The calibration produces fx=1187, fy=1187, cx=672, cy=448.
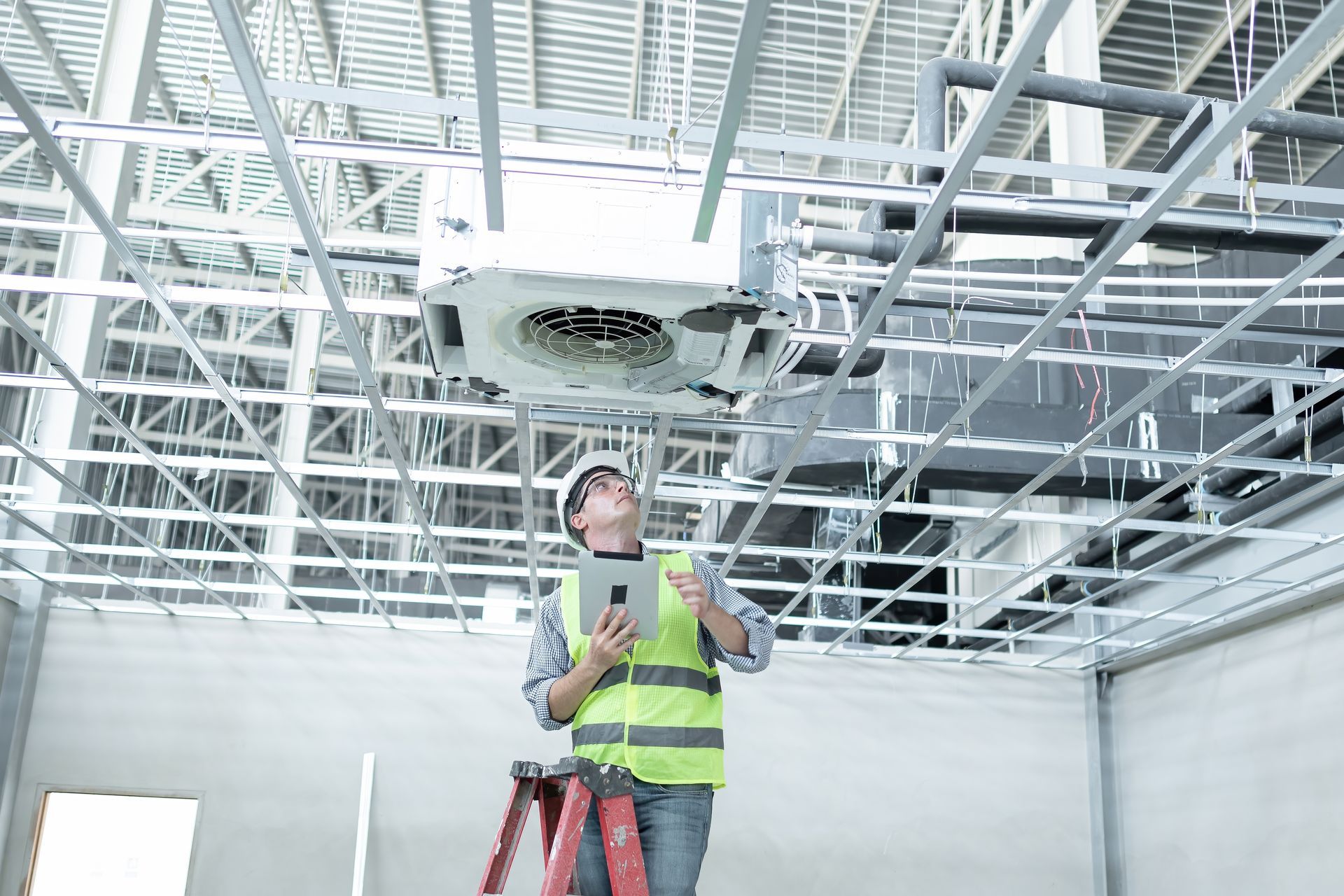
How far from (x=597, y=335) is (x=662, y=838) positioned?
1.38m

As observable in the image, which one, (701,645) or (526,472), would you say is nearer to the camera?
(701,645)

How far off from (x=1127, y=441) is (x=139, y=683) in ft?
20.8

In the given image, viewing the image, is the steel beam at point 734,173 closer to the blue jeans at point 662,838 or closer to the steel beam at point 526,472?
the steel beam at point 526,472

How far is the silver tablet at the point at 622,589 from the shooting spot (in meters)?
2.72

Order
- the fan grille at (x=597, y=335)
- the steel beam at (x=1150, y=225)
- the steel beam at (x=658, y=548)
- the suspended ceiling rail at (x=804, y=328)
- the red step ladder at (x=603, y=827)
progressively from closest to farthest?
the steel beam at (x=1150, y=225), the red step ladder at (x=603, y=827), the fan grille at (x=597, y=335), the suspended ceiling rail at (x=804, y=328), the steel beam at (x=658, y=548)

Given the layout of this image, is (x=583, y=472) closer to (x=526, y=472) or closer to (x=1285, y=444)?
(x=526, y=472)

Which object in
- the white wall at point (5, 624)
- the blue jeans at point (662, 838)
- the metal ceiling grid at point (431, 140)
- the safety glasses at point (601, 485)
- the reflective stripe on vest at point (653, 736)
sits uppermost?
the metal ceiling grid at point (431, 140)

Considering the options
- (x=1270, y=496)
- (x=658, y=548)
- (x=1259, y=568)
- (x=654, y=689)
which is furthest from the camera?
(x=1259, y=568)

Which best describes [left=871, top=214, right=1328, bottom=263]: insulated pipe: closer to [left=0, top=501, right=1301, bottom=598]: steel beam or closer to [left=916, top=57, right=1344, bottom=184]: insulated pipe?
[left=916, top=57, right=1344, bottom=184]: insulated pipe

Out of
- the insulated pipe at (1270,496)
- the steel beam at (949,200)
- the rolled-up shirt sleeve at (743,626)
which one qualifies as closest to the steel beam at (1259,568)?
the insulated pipe at (1270,496)

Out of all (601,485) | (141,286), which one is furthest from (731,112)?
(141,286)

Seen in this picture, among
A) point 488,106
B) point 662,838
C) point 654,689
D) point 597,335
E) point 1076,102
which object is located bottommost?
point 662,838

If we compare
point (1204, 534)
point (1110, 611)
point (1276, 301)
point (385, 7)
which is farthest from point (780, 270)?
point (385, 7)

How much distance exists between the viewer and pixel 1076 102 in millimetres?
4008
